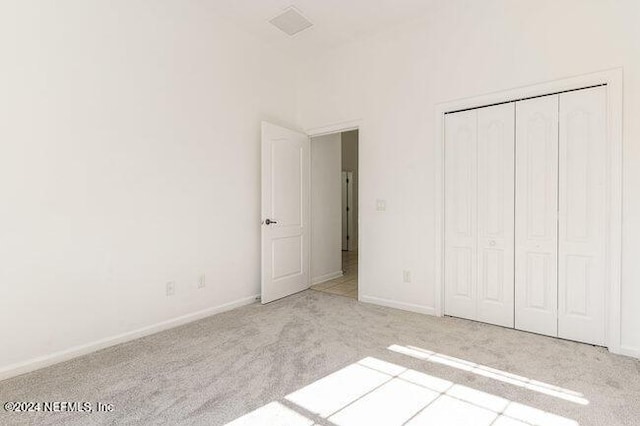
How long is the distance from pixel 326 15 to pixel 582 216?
2.93 metres

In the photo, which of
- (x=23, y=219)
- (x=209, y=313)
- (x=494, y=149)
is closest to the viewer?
(x=23, y=219)

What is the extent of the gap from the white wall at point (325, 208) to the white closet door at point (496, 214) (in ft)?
7.28

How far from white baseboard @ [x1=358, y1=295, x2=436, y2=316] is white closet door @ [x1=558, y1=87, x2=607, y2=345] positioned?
3.56 feet

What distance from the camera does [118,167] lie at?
2.71 metres

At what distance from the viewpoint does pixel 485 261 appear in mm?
3123

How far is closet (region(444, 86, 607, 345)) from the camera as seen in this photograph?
2.61 m

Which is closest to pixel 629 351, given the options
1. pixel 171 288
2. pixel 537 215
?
pixel 537 215

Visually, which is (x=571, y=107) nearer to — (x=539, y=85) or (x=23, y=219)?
(x=539, y=85)

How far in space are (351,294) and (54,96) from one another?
11.2 feet

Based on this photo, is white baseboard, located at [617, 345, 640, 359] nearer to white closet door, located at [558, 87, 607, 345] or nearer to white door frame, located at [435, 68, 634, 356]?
white door frame, located at [435, 68, 634, 356]

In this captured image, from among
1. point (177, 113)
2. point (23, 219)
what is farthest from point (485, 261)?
point (23, 219)

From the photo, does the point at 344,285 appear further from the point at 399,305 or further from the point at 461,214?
the point at 461,214

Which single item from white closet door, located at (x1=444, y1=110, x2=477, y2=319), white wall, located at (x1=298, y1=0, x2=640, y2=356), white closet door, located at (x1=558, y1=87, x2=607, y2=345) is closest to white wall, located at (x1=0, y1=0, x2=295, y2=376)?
white wall, located at (x1=298, y1=0, x2=640, y2=356)

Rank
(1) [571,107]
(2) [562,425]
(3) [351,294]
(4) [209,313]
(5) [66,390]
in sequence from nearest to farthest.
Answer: (2) [562,425]
(5) [66,390]
(1) [571,107]
(4) [209,313]
(3) [351,294]
